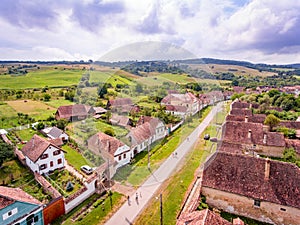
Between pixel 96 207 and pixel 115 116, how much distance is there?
10736 millimetres

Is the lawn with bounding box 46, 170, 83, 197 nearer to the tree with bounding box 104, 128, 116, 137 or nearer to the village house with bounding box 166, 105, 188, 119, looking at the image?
the tree with bounding box 104, 128, 116, 137

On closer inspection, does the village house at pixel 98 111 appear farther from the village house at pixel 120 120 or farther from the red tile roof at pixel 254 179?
the red tile roof at pixel 254 179

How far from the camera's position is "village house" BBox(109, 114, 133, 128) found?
4182 millimetres

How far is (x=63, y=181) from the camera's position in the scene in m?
15.8

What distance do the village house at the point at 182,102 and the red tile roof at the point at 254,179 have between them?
6615 millimetres

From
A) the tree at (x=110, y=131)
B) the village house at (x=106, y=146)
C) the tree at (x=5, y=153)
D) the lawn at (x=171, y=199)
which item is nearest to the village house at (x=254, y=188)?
the lawn at (x=171, y=199)

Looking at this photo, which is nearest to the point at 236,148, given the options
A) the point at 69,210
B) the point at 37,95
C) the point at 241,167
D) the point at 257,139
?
the point at 257,139

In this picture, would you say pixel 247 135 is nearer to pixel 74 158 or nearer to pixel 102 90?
pixel 74 158

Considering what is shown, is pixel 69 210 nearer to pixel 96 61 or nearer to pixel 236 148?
pixel 96 61

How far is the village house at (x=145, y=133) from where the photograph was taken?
4391mm

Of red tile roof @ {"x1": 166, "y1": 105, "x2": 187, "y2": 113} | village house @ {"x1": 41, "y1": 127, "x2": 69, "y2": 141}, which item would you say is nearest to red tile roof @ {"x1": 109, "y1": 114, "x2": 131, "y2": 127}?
red tile roof @ {"x1": 166, "y1": 105, "x2": 187, "y2": 113}

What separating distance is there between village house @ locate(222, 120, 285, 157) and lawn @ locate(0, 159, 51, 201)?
1629 cm

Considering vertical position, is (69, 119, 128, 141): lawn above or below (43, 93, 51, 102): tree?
above

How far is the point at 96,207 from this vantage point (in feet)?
42.3
